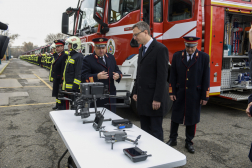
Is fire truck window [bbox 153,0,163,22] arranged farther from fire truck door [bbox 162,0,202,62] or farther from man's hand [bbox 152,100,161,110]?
man's hand [bbox 152,100,161,110]

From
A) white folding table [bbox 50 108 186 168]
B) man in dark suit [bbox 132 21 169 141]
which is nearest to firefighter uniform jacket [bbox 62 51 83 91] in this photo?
man in dark suit [bbox 132 21 169 141]

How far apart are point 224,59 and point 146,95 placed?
11.4 ft

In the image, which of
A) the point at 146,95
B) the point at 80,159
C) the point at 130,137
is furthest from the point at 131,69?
the point at 80,159

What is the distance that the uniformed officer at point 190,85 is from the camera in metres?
3.19

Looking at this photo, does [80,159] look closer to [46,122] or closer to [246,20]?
[46,122]

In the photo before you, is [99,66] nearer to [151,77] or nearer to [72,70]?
[151,77]

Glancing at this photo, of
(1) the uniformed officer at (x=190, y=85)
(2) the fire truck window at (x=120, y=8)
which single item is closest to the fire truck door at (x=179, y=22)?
(2) the fire truck window at (x=120, y=8)

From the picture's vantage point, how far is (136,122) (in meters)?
4.65

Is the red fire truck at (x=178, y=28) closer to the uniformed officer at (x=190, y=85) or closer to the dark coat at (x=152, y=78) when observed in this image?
the uniformed officer at (x=190, y=85)

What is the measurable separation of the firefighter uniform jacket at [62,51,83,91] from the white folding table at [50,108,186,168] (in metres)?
2.08

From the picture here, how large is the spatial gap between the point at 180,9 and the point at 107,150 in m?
3.82

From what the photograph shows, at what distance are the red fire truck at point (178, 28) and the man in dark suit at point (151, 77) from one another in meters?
1.54

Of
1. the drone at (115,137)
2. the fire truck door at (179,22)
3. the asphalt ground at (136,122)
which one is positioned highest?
the fire truck door at (179,22)

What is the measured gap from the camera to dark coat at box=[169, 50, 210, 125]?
3.19 metres
